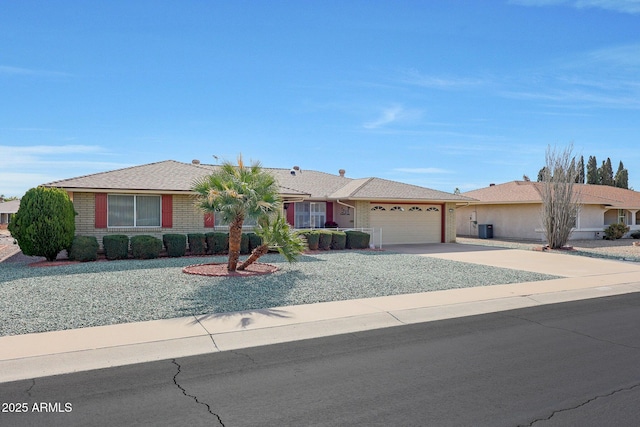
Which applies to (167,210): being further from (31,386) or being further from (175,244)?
(31,386)

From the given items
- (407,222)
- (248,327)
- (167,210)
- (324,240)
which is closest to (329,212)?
(407,222)

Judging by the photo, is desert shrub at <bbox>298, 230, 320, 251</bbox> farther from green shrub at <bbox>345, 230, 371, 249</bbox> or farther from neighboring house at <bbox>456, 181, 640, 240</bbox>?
neighboring house at <bbox>456, 181, 640, 240</bbox>

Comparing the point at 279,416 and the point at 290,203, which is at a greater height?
the point at 290,203

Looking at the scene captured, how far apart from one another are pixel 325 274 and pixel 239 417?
903 centimetres

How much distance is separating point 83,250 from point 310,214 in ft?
42.1

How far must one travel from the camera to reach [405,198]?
25422 mm

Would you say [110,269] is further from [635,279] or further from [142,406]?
[635,279]

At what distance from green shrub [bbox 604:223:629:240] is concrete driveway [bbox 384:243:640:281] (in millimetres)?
11996

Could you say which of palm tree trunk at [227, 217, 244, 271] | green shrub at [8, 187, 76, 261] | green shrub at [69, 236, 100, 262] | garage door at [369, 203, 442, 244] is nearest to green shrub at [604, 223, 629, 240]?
garage door at [369, 203, 442, 244]

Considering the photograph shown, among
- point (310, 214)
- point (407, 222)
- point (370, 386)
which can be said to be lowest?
point (370, 386)

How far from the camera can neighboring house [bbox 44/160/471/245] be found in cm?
1850

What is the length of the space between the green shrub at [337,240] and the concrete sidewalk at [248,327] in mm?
9812

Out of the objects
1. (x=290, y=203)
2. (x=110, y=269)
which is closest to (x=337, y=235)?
(x=290, y=203)

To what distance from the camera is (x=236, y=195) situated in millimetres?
13117
